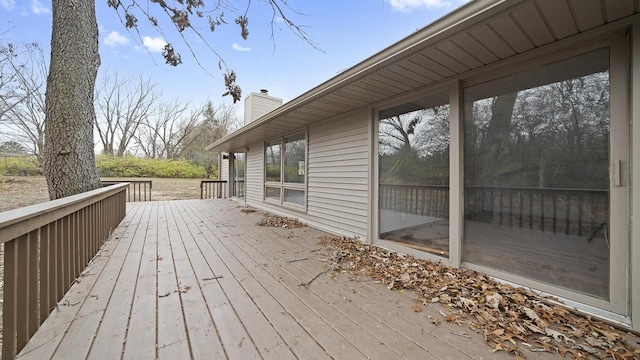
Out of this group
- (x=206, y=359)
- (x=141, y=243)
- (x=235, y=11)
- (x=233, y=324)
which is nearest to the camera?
(x=206, y=359)

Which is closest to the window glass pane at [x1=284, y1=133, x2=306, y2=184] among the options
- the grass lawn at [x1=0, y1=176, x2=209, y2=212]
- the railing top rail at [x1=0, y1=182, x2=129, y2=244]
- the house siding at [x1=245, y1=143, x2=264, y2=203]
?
the house siding at [x1=245, y1=143, x2=264, y2=203]

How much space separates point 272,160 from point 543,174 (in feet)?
19.0

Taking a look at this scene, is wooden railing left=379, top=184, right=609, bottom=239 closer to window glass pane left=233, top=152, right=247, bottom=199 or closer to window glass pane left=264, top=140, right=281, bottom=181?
window glass pane left=264, top=140, right=281, bottom=181

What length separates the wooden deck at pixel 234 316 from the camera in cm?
150

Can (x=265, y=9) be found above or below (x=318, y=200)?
above

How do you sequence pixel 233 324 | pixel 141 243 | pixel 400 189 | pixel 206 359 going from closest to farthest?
pixel 206 359
pixel 233 324
pixel 400 189
pixel 141 243

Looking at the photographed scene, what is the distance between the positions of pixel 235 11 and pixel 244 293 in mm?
3102

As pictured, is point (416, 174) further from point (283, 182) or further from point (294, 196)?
point (283, 182)

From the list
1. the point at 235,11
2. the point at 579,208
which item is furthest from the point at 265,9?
the point at 579,208

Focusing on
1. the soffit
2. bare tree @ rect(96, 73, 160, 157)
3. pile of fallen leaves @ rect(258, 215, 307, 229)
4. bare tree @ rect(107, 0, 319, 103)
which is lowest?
pile of fallen leaves @ rect(258, 215, 307, 229)

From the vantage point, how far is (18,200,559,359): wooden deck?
1.50 metres

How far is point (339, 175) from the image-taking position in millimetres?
4480

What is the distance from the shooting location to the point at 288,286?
238cm

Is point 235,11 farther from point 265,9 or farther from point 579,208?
point 579,208
